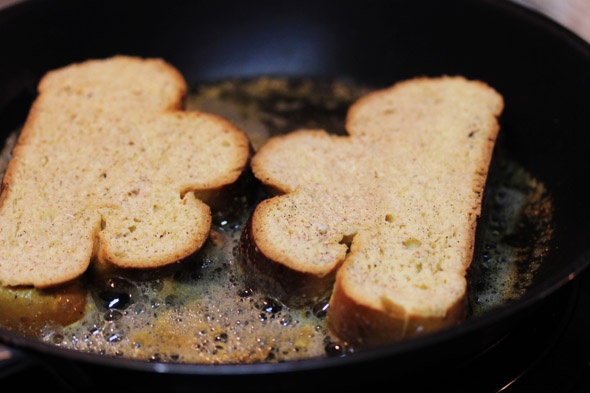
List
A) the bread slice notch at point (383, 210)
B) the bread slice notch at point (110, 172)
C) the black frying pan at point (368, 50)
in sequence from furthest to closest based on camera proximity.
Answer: the black frying pan at point (368, 50) < the bread slice notch at point (110, 172) < the bread slice notch at point (383, 210)

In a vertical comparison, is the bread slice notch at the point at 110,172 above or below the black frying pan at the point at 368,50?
below

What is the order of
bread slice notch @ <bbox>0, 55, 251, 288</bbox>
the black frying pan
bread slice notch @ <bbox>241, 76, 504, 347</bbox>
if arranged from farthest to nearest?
the black frying pan
bread slice notch @ <bbox>0, 55, 251, 288</bbox>
bread slice notch @ <bbox>241, 76, 504, 347</bbox>

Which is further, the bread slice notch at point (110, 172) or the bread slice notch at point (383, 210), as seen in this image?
the bread slice notch at point (110, 172)

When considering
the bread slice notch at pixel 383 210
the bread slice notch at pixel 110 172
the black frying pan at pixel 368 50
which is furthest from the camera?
the black frying pan at pixel 368 50

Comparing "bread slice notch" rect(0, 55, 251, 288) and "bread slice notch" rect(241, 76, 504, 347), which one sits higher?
"bread slice notch" rect(241, 76, 504, 347)

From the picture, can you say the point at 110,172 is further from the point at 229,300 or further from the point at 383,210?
the point at 383,210

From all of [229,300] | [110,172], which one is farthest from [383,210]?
[110,172]
